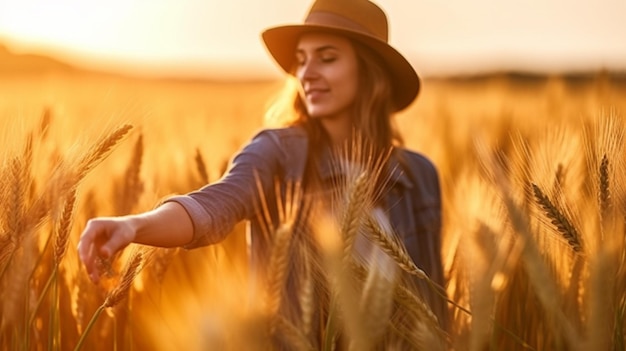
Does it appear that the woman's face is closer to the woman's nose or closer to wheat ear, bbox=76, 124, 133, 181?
the woman's nose

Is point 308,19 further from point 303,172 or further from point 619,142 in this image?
point 619,142

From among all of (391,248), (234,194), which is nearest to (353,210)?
(391,248)

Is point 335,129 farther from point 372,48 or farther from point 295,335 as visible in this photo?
point 295,335

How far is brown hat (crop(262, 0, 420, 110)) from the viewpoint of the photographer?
6.81 ft

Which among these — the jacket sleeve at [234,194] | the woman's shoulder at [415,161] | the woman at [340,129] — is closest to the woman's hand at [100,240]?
the jacket sleeve at [234,194]

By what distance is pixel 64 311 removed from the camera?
65.9 inches

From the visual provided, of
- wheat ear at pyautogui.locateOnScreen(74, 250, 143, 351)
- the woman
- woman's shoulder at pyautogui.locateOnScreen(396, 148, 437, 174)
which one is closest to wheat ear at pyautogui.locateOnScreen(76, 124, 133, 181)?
wheat ear at pyautogui.locateOnScreen(74, 250, 143, 351)

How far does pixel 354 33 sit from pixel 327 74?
11 cm

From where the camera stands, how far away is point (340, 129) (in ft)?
6.80

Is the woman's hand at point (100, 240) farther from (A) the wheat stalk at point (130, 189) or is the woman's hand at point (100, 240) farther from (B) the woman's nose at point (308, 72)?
(B) the woman's nose at point (308, 72)

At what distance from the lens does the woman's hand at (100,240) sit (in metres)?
1.21

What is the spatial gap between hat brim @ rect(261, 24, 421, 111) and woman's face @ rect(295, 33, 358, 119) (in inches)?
1.2

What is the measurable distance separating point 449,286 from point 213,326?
2.74ft

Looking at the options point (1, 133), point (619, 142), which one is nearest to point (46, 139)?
point (1, 133)
